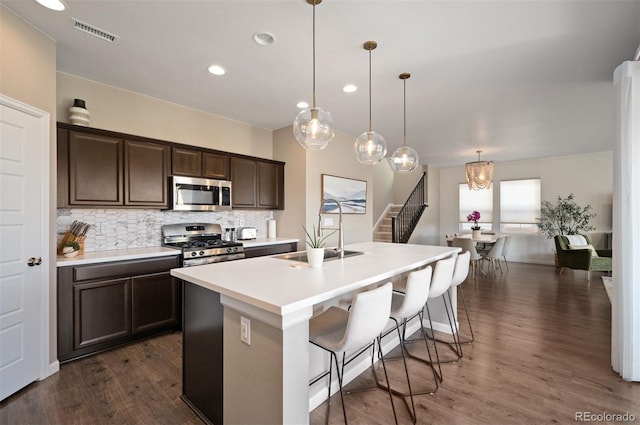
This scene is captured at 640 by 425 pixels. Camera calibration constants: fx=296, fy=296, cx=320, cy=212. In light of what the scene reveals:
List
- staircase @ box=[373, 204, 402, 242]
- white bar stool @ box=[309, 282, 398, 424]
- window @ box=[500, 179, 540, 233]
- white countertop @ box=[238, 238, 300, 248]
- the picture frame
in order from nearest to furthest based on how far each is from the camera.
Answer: white bar stool @ box=[309, 282, 398, 424]
white countertop @ box=[238, 238, 300, 248]
the picture frame
window @ box=[500, 179, 540, 233]
staircase @ box=[373, 204, 402, 242]

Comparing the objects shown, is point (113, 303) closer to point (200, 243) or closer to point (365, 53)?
point (200, 243)

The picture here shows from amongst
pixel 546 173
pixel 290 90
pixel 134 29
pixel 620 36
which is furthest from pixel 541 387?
pixel 546 173

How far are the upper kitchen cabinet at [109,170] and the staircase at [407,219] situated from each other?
5362 mm

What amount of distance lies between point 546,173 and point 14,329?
31.8ft

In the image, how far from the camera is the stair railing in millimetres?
7633

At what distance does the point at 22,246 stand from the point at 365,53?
310cm

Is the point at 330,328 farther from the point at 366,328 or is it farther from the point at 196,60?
the point at 196,60

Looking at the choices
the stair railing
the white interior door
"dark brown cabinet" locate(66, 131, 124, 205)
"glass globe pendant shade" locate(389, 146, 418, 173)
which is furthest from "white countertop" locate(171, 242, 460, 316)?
the stair railing

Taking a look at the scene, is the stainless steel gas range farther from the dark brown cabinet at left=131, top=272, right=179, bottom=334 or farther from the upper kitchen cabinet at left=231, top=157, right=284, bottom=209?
the upper kitchen cabinet at left=231, top=157, right=284, bottom=209

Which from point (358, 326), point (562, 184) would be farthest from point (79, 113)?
point (562, 184)

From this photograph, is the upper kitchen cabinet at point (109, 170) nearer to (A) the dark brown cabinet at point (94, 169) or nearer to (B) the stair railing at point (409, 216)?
(A) the dark brown cabinet at point (94, 169)

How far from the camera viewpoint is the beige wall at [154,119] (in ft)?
10.1

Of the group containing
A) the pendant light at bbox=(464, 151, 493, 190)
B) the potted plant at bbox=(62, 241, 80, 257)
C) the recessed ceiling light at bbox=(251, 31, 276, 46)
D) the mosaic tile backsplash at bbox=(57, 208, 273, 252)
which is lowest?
the potted plant at bbox=(62, 241, 80, 257)

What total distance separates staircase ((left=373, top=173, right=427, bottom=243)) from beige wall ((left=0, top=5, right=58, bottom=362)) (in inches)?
248
